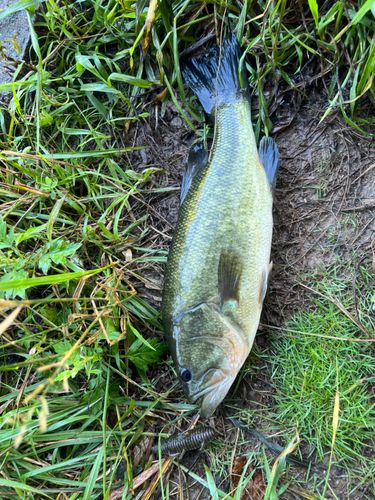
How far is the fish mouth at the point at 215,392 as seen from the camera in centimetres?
284

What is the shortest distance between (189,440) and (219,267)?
1047 millimetres

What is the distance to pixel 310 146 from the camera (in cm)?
316

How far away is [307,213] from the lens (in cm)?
312

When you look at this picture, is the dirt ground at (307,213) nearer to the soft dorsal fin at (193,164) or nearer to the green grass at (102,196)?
the green grass at (102,196)

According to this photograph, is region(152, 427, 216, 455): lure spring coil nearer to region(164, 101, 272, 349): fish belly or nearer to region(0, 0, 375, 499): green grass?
region(0, 0, 375, 499): green grass

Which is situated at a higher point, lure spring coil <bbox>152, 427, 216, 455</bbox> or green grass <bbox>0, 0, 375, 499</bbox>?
green grass <bbox>0, 0, 375, 499</bbox>

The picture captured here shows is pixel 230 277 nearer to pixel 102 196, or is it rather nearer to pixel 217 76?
pixel 102 196

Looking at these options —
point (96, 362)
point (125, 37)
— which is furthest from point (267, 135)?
point (96, 362)

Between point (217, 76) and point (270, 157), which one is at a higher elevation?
point (217, 76)

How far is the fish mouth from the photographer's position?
2.84m

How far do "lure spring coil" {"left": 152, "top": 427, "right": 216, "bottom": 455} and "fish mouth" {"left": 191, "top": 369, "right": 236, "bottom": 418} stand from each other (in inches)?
6.3

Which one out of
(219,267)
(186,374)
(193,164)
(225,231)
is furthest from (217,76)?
(186,374)

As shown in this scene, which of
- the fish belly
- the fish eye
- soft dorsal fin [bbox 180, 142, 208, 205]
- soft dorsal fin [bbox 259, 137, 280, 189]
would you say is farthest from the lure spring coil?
soft dorsal fin [bbox 259, 137, 280, 189]

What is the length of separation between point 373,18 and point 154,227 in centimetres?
182
